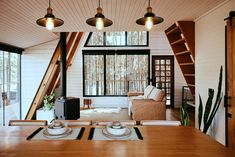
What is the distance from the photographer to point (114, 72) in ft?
29.0

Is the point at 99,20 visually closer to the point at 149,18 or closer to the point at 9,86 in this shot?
the point at 149,18

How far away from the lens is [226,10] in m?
3.20

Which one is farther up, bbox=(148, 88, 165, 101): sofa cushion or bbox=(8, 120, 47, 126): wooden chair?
bbox=(148, 88, 165, 101): sofa cushion

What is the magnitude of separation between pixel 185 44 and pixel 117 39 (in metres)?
4.12

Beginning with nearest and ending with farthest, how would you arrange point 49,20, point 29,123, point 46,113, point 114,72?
point 49,20 < point 29,123 < point 46,113 < point 114,72

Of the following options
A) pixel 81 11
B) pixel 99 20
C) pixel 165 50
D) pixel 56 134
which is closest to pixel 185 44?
pixel 81 11

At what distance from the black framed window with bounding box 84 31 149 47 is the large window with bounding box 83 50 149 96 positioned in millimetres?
299

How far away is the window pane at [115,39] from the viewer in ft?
28.7

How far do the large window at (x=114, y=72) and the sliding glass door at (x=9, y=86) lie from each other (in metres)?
3.18

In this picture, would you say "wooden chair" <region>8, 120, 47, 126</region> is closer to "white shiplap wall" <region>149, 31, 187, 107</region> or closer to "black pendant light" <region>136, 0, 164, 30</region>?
Answer: "black pendant light" <region>136, 0, 164, 30</region>

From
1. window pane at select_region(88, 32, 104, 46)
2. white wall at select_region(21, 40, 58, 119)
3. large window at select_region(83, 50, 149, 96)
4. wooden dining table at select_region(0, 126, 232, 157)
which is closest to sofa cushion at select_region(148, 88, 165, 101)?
large window at select_region(83, 50, 149, 96)

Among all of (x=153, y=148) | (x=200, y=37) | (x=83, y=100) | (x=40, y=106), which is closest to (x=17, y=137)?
(x=153, y=148)

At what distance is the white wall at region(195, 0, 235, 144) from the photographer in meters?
3.36

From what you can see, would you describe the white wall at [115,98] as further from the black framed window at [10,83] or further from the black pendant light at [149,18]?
the black pendant light at [149,18]
